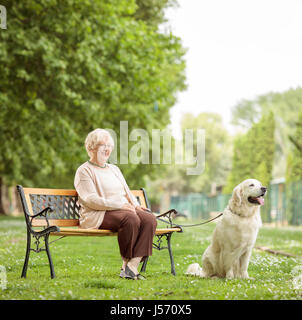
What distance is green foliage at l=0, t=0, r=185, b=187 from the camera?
13.5 metres

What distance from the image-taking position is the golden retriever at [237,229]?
19.4 ft

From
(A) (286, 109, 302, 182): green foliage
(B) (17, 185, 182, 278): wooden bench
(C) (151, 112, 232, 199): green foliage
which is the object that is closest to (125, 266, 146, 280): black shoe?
(B) (17, 185, 182, 278): wooden bench

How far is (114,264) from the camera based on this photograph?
7.61 metres

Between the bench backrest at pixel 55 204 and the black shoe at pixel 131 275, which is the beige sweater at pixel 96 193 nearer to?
the bench backrest at pixel 55 204

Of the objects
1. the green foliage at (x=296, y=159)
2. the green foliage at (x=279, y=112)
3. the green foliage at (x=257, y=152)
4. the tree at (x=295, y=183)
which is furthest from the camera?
the green foliage at (x=279, y=112)

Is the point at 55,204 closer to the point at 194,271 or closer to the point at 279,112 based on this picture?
the point at 194,271

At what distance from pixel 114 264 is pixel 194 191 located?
57642mm

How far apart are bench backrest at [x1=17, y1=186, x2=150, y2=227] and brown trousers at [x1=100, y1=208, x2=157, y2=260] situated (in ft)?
2.27

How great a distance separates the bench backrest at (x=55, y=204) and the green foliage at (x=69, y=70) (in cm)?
716

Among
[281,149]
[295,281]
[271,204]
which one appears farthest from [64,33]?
[281,149]

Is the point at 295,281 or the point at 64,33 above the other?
the point at 64,33

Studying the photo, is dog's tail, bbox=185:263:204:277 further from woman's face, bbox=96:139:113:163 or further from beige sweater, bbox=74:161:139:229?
woman's face, bbox=96:139:113:163

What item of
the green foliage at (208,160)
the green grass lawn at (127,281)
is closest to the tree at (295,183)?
the green grass lawn at (127,281)

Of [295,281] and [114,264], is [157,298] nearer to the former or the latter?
[295,281]
